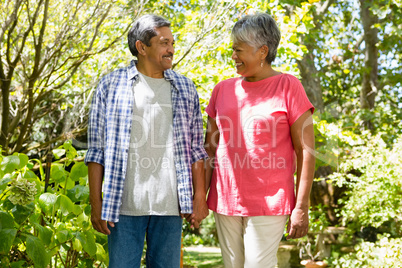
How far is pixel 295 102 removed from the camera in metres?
2.09

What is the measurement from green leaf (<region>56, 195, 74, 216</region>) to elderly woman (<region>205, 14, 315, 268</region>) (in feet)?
2.74

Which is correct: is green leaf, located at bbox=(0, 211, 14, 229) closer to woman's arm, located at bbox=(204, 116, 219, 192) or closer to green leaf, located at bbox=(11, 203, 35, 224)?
green leaf, located at bbox=(11, 203, 35, 224)

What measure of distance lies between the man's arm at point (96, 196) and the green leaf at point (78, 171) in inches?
34.7

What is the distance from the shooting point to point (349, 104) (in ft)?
33.1

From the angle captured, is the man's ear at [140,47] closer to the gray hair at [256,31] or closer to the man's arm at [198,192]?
the gray hair at [256,31]

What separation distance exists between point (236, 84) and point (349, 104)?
27.5ft

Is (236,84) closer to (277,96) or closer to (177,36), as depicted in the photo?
(277,96)

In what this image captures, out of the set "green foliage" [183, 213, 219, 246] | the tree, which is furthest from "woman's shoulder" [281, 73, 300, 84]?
"green foliage" [183, 213, 219, 246]

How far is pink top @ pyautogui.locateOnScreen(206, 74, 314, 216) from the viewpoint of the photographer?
6.80 ft

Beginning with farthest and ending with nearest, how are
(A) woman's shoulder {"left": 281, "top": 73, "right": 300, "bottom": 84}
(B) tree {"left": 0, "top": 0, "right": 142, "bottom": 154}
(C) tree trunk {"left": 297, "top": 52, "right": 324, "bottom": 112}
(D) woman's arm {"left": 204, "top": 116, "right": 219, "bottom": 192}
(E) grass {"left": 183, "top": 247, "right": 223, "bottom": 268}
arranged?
(E) grass {"left": 183, "top": 247, "right": 223, "bottom": 268} < (C) tree trunk {"left": 297, "top": 52, "right": 324, "bottom": 112} < (B) tree {"left": 0, "top": 0, "right": 142, "bottom": 154} < (D) woman's arm {"left": 204, "top": 116, "right": 219, "bottom": 192} < (A) woman's shoulder {"left": 281, "top": 73, "right": 300, "bottom": 84}

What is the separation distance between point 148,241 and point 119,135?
0.48 m

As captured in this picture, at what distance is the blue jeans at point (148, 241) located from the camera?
194 cm

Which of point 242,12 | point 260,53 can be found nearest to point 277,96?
point 260,53

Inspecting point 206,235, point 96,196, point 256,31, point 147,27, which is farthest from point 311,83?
point 96,196
